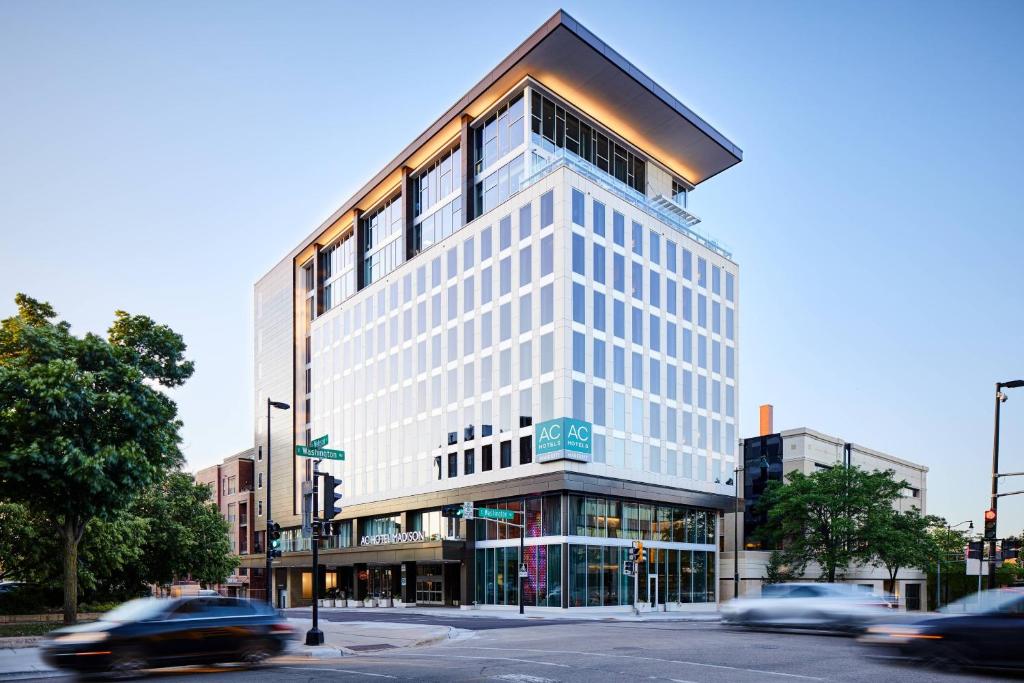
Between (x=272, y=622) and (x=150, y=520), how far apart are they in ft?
Result: 122

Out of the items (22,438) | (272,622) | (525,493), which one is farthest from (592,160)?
(272,622)

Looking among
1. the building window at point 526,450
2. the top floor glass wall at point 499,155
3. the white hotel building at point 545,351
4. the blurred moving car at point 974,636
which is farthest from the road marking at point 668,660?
the top floor glass wall at point 499,155

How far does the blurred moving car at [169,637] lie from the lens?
14.8 meters

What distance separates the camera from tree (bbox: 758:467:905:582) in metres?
58.0

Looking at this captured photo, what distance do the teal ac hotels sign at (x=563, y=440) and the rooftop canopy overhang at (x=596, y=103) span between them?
23.9 m

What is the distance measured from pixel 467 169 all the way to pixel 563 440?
2351 cm

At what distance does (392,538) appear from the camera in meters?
61.2

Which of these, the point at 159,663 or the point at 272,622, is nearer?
the point at 159,663

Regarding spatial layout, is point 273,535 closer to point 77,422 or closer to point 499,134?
point 77,422

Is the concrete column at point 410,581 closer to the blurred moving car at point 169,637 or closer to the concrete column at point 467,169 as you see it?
the concrete column at point 467,169

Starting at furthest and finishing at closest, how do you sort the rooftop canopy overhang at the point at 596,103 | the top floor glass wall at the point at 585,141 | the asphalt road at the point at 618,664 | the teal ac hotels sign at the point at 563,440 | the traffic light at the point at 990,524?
the top floor glass wall at the point at 585,141
the rooftop canopy overhang at the point at 596,103
the teal ac hotels sign at the point at 563,440
the traffic light at the point at 990,524
the asphalt road at the point at 618,664

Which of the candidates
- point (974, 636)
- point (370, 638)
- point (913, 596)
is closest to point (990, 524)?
point (974, 636)

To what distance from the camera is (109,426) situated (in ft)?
95.3

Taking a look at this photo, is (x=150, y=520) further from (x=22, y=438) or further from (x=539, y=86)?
(x=539, y=86)
